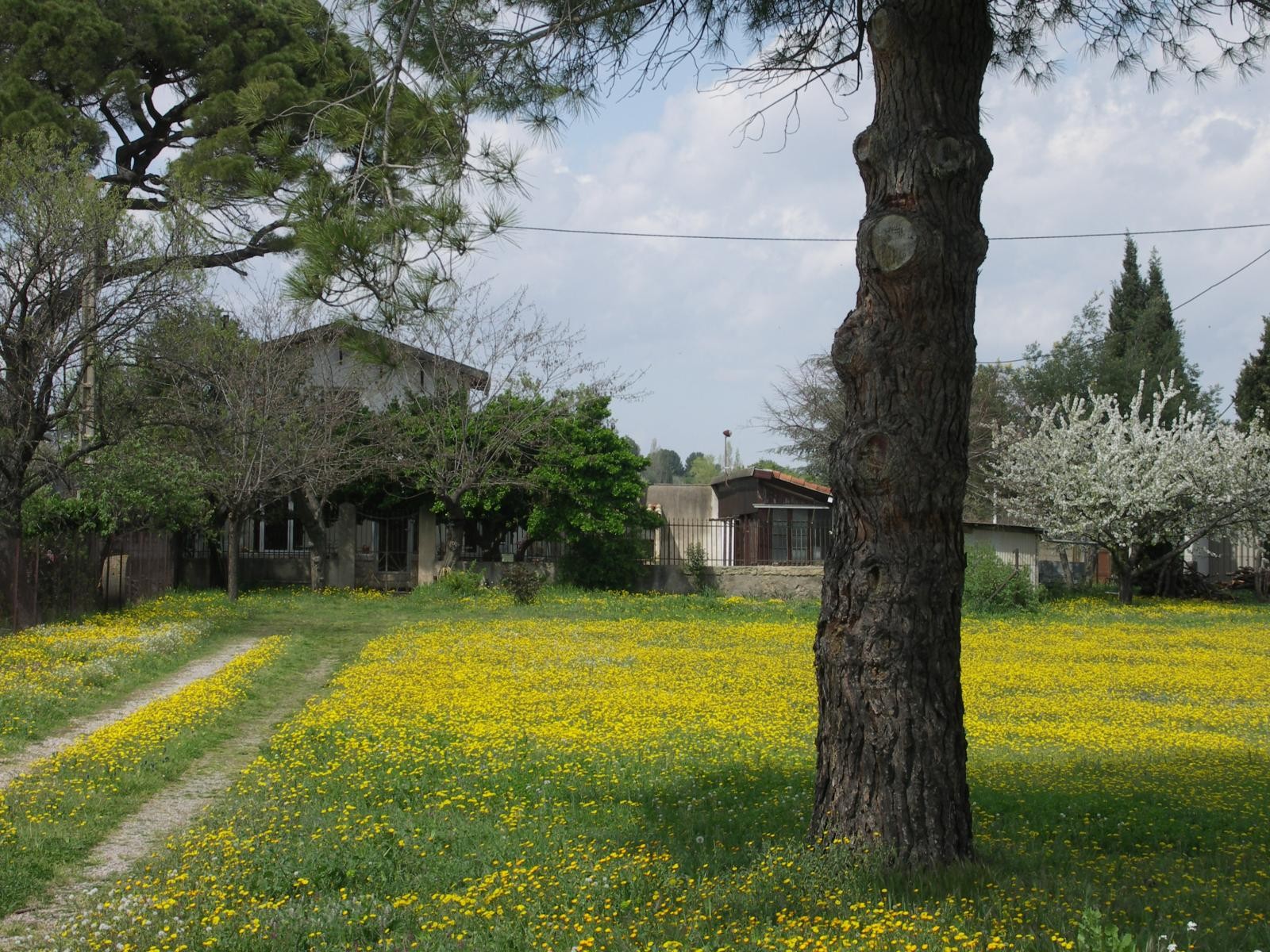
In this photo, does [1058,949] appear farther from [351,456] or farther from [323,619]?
[351,456]

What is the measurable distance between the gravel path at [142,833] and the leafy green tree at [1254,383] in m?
41.2

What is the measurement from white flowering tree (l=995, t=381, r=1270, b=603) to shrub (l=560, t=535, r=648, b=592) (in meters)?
11.6

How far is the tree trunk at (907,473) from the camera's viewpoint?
552 cm

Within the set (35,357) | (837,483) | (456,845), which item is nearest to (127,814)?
(456,845)

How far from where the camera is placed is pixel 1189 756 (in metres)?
10.0

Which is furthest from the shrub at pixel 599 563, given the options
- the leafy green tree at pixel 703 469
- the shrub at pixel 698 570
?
the leafy green tree at pixel 703 469

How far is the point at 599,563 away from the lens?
31328mm

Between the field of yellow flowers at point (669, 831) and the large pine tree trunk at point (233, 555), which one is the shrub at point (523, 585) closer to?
the large pine tree trunk at point (233, 555)

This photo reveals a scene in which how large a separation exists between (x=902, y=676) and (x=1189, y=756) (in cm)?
588

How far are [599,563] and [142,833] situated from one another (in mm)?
24113

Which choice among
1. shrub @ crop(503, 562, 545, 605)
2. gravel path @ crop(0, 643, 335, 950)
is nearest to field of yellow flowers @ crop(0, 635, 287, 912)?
gravel path @ crop(0, 643, 335, 950)

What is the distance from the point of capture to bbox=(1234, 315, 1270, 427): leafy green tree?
42.9 metres

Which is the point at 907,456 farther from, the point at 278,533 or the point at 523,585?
the point at 278,533

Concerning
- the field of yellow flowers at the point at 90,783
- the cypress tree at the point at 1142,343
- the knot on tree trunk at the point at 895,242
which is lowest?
the field of yellow flowers at the point at 90,783
